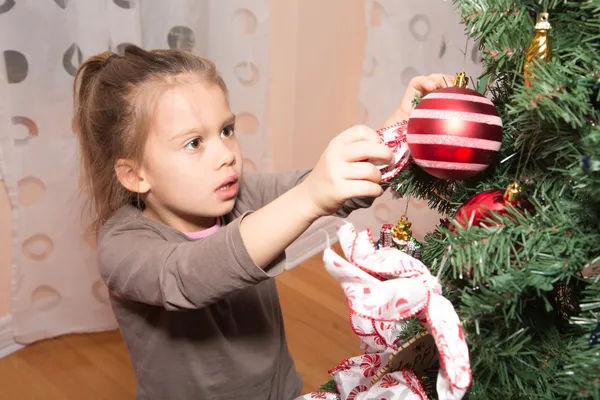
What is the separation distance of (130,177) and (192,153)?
149 millimetres

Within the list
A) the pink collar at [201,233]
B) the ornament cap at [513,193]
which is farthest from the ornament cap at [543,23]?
the pink collar at [201,233]

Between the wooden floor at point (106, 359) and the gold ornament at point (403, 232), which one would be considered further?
the wooden floor at point (106, 359)

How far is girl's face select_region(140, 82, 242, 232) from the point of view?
0.84 meters

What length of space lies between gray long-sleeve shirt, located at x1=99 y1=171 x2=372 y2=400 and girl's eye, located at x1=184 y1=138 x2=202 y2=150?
0.13 metres

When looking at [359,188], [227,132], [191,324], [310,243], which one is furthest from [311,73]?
[359,188]

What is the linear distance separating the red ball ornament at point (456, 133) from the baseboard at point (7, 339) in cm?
140

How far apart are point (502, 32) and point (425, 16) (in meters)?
1.18

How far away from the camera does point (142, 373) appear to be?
96 cm

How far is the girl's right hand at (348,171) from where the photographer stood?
57 centimetres

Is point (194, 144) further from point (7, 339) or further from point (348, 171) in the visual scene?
point (7, 339)

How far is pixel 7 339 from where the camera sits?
154 cm

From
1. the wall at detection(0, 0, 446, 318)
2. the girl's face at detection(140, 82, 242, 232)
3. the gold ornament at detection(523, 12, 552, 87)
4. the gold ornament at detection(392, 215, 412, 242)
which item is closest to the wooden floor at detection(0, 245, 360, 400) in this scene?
the wall at detection(0, 0, 446, 318)

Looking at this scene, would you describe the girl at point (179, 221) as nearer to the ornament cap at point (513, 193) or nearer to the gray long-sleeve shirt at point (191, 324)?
the gray long-sleeve shirt at point (191, 324)

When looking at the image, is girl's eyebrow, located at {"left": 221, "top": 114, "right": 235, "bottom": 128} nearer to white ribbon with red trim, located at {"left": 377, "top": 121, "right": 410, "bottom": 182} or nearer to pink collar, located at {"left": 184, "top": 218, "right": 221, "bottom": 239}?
pink collar, located at {"left": 184, "top": 218, "right": 221, "bottom": 239}
